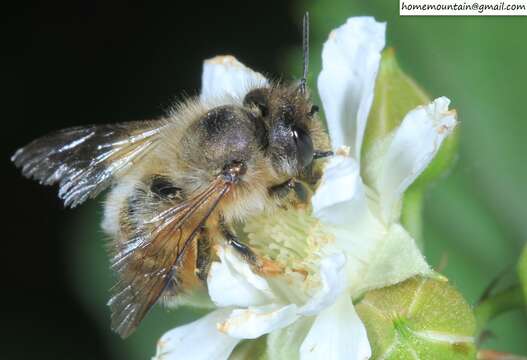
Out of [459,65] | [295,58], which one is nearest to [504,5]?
[459,65]

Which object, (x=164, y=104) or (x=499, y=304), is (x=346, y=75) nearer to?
(x=499, y=304)

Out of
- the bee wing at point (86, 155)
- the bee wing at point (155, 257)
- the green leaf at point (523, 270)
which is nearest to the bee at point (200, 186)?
the bee wing at point (155, 257)

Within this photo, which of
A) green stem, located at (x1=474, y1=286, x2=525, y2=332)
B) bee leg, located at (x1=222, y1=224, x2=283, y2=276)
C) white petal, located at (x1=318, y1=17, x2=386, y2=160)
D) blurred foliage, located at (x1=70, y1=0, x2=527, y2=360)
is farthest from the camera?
blurred foliage, located at (x1=70, y1=0, x2=527, y2=360)

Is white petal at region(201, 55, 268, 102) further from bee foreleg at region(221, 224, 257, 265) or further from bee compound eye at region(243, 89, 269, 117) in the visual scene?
bee foreleg at region(221, 224, 257, 265)

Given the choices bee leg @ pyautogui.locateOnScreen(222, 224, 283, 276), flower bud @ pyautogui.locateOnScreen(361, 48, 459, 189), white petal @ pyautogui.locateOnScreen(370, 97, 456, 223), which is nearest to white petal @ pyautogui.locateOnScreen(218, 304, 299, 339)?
bee leg @ pyautogui.locateOnScreen(222, 224, 283, 276)

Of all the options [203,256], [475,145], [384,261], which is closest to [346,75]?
[384,261]

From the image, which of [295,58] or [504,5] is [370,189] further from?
[295,58]
